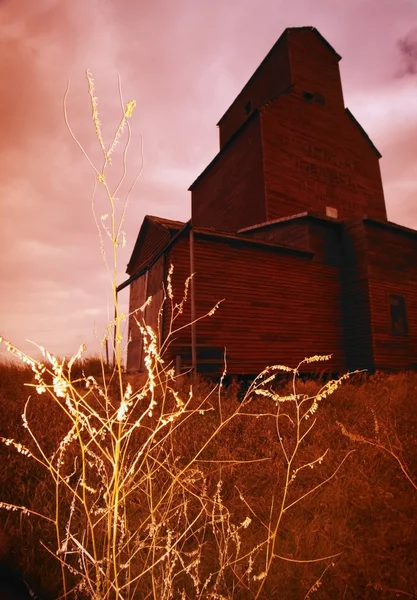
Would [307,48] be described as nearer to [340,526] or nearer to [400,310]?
[400,310]

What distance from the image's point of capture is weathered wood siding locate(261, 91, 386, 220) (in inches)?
768

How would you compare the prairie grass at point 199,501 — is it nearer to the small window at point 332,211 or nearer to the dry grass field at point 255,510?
the dry grass field at point 255,510

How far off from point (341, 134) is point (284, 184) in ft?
22.2

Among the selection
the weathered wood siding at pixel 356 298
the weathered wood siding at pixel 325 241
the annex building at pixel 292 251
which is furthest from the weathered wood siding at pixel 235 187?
the weathered wood siding at pixel 356 298

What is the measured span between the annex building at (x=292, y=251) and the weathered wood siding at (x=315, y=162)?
75 mm

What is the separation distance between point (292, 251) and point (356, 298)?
3.63 meters

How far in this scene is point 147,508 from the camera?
184 inches

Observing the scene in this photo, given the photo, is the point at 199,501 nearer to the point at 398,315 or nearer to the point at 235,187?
the point at 398,315

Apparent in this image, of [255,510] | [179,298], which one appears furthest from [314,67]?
[255,510]

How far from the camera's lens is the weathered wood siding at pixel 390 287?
14.7m

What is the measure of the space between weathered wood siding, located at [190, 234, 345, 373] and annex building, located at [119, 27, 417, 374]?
0.14 ft

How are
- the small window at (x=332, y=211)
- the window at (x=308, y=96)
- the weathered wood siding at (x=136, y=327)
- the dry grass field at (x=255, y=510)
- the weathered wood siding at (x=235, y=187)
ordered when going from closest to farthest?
1. the dry grass field at (x=255, y=510)
2. the weathered wood siding at (x=136, y=327)
3. the weathered wood siding at (x=235, y=187)
4. the small window at (x=332, y=211)
5. the window at (x=308, y=96)

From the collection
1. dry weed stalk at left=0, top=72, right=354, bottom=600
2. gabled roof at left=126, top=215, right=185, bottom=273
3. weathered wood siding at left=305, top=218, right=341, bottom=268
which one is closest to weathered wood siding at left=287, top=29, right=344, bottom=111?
weathered wood siding at left=305, top=218, right=341, bottom=268

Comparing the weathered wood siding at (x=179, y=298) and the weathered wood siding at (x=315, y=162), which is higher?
the weathered wood siding at (x=315, y=162)
